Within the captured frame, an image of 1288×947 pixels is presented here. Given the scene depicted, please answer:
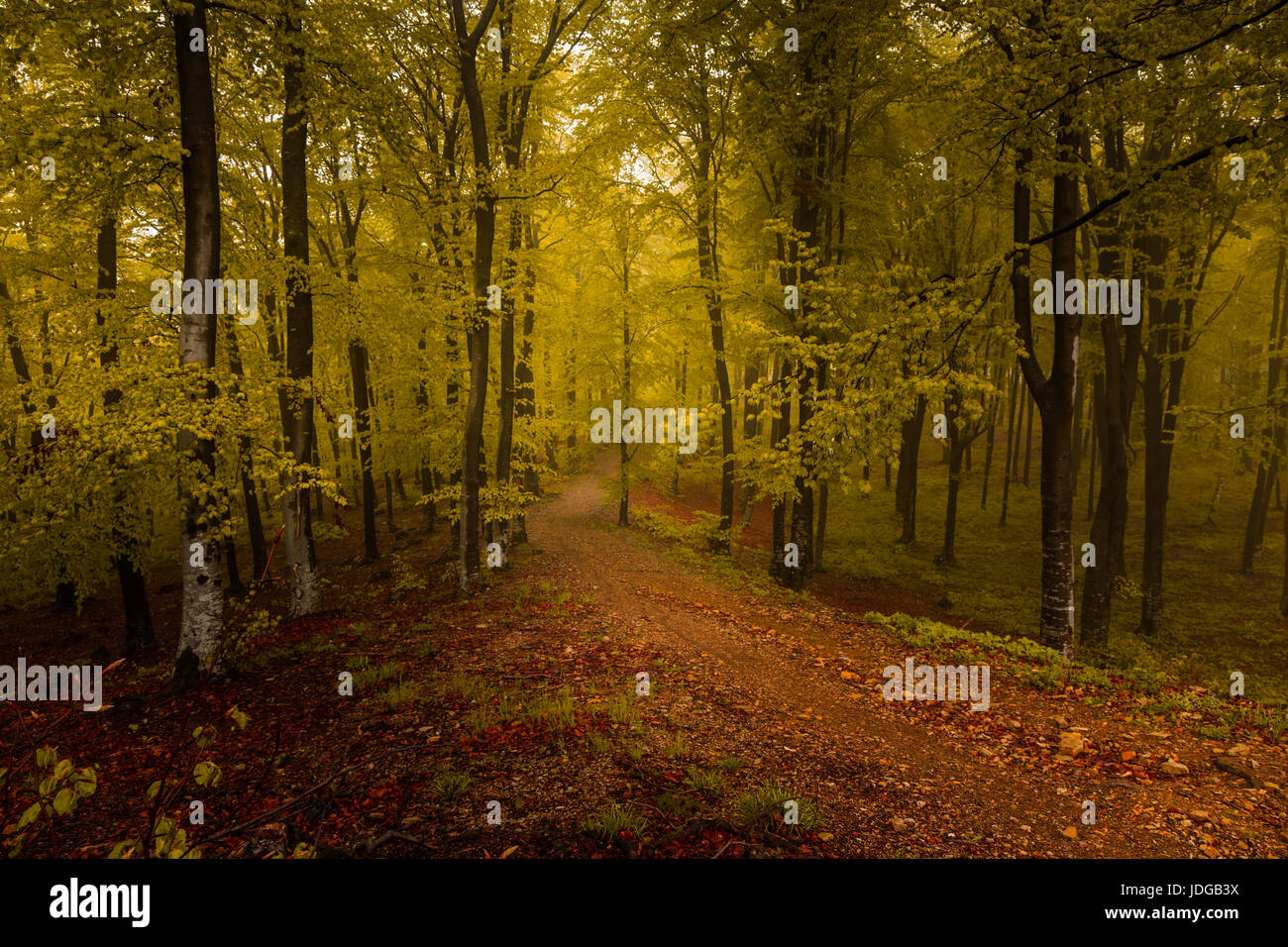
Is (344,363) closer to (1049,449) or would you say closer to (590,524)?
(590,524)

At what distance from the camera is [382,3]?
11.3m

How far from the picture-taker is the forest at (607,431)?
524 cm

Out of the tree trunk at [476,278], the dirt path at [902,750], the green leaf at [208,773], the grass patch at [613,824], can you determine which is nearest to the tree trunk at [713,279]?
the tree trunk at [476,278]

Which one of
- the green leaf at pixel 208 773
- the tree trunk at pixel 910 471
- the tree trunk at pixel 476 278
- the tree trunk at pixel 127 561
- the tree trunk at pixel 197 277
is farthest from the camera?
the tree trunk at pixel 910 471

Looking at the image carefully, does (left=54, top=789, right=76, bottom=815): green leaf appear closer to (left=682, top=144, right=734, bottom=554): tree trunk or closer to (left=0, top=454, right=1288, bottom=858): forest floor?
(left=0, top=454, right=1288, bottom=858): forest floor

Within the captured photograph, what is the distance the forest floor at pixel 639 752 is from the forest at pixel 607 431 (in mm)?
59

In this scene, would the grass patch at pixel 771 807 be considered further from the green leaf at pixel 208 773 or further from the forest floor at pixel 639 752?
the green leaf at pixel 208 773

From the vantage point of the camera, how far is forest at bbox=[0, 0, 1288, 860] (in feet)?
17.2

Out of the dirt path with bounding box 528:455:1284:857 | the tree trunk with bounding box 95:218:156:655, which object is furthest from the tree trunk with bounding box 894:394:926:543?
the tree trunk with bounding box 95:218:156:655

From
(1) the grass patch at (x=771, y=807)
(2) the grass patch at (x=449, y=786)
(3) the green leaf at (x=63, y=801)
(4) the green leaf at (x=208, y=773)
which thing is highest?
(3) the green leaf at (x=63, y=801)

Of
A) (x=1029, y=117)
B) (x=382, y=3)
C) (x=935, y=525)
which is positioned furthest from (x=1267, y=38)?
(x=935, y=525)

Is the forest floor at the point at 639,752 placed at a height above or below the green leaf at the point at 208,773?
below

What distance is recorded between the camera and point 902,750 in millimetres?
6406

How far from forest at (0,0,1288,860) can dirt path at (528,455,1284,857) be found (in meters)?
0.06
